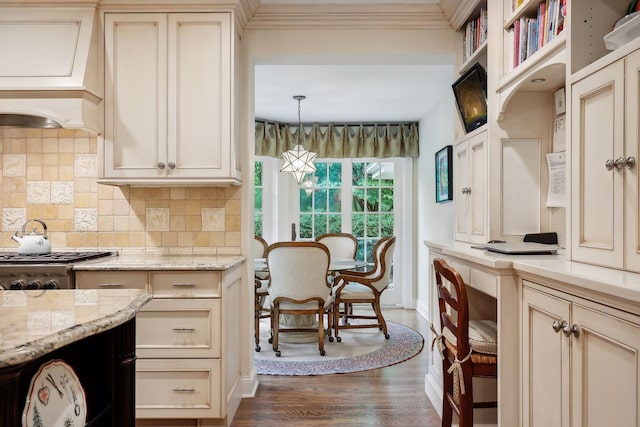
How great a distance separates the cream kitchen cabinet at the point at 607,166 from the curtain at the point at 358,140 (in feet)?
13.7

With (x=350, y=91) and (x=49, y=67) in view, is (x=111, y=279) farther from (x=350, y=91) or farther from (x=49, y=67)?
(x=350, y=91)

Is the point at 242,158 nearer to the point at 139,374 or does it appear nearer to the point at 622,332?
the point at 139,374

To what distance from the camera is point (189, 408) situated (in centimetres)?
229

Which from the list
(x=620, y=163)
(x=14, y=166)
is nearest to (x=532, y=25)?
(x=620, y=163)

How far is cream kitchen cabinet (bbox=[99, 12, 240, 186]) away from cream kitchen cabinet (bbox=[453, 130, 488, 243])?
136 cm

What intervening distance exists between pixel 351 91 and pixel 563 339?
3482 mm

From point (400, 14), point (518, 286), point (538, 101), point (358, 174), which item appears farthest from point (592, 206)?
point (358, 174)

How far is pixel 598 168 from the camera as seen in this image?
134 cm

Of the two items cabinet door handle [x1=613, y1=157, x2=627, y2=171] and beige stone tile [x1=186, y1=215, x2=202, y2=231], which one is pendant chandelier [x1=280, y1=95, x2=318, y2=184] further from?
cabinet door handle [x1=613, y1=157, x2=627, y2=171]

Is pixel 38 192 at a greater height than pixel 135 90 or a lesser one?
lesser

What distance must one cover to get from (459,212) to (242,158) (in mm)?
1406

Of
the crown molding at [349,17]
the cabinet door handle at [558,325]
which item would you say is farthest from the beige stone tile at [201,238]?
the cabinet door handle at [558,325]

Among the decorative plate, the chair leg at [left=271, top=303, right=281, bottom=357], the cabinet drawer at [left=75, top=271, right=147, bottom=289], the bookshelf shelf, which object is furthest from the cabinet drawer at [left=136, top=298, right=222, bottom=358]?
the bookshelf shelf

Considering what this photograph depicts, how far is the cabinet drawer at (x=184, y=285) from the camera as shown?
90.3 inches
